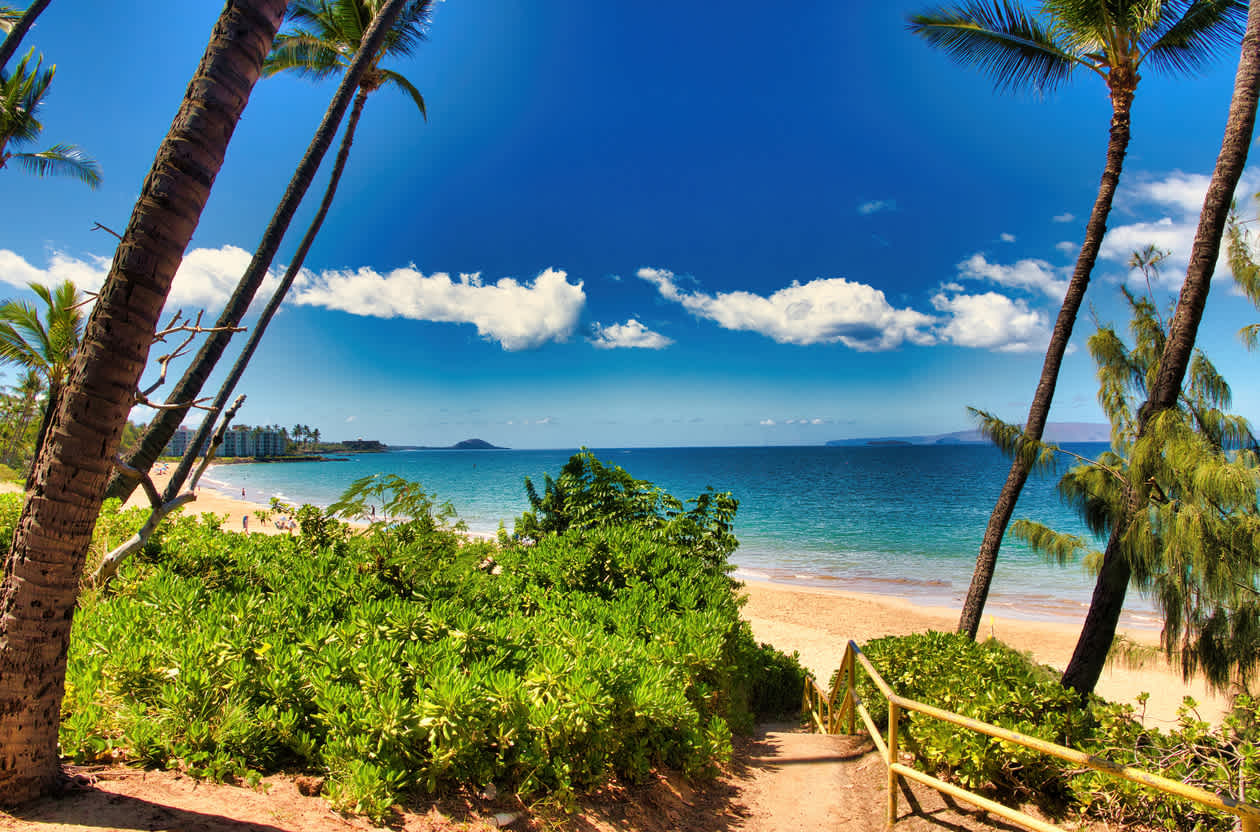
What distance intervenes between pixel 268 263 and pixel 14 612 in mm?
5563

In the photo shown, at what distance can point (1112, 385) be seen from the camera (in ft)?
24.9

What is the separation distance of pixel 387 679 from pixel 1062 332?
8736 millimetres

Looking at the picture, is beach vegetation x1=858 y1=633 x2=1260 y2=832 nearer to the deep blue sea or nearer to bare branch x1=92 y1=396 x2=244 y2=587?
the deep blue sea

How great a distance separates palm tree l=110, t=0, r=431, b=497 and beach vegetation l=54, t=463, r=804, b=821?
2.75 meters

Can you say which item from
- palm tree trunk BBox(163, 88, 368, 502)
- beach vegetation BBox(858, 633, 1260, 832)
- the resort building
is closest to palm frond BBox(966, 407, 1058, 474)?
beach vegetation BBox(858, 633, 1260, 832)

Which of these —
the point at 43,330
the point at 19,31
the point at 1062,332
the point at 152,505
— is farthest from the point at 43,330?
the point at 1062,332

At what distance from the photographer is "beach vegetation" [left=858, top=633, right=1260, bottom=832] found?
2.79 m

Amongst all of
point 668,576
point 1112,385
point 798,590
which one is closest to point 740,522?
point 798,590

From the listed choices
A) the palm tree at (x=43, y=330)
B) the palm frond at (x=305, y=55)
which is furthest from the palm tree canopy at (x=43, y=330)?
the palm frond at (x=305, y=55)

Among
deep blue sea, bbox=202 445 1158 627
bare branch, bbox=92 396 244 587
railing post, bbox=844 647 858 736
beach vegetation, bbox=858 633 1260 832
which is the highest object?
bare branch, bbox=92 396 244 587

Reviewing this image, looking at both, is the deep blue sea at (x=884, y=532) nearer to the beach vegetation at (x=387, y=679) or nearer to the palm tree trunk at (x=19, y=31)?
the beach vegetation at (x=387, y=679)

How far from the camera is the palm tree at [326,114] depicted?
635 cm

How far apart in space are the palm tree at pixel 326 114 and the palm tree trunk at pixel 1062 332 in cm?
908

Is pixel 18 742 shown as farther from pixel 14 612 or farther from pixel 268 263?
pixel 268 263
